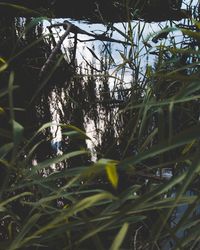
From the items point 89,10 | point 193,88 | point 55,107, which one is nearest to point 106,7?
point 89,10

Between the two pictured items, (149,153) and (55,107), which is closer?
(149,153)

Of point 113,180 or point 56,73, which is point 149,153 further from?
point 56,73

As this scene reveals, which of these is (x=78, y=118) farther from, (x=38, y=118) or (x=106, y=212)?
(x=106, y=212)

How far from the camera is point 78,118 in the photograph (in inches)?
81.0

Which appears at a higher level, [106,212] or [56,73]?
[56,73]

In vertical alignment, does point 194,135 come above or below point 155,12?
below

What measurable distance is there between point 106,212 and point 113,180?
116 millimetres

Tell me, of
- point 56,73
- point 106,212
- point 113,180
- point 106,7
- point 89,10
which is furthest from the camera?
point 89,10

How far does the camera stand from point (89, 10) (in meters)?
2.56

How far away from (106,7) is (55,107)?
1.67 feet

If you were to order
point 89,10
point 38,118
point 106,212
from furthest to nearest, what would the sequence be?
1. point 89,10
2. point 38,118
3. point 106,212

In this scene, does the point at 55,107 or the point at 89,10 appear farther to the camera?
the point at 89,10

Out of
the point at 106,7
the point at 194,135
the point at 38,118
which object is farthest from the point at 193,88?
the point at 106,7

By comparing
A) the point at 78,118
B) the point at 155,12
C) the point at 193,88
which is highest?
the point at 155,12
